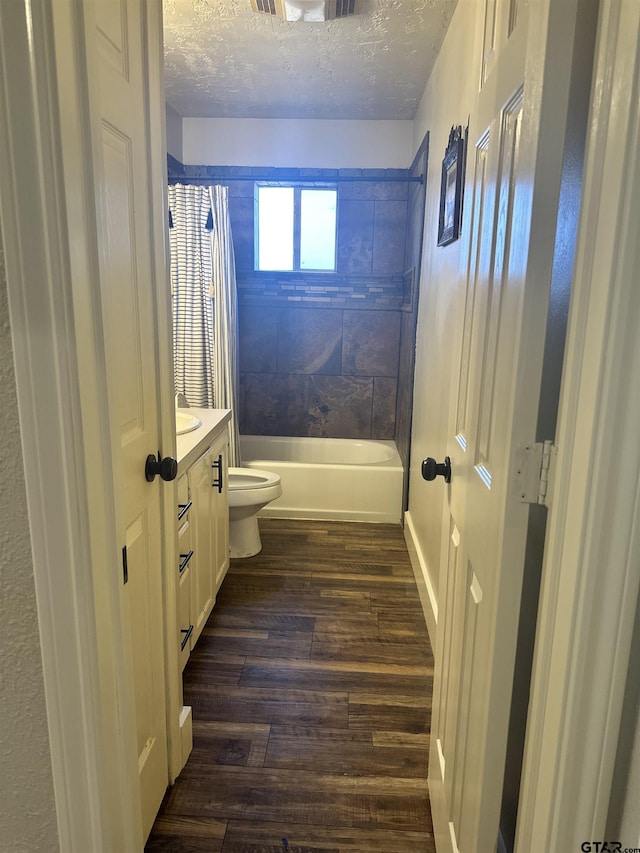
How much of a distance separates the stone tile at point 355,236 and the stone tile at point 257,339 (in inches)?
25.7

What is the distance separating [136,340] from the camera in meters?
1.34

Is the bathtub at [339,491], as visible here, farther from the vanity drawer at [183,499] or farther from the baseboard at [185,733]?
the baseboard at [185,733]

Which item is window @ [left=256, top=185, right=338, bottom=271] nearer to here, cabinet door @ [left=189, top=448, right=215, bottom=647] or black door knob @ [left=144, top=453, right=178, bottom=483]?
cabinet door @ [left=189, top=448, right=215, bottom=647]

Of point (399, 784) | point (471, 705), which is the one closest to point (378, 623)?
point (399, 784)

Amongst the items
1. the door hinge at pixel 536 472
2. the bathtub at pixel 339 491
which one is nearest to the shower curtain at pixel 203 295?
the bathtub at pixel 339 491

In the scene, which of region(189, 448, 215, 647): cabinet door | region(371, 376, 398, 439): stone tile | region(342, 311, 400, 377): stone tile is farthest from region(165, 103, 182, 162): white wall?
region(189, 448, 215, 647): cabinet door

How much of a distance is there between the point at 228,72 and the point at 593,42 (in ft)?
9.70

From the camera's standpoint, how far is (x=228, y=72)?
10.5ft

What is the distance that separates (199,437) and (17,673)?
1.36 m

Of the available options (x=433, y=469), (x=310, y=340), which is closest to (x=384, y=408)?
(x=310, y=340)

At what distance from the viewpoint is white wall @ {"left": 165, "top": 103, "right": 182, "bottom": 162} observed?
3.91 m

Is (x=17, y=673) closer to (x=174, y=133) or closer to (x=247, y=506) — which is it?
(x=247, y=506)

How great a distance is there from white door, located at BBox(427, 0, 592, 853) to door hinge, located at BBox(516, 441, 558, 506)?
0.03 ft

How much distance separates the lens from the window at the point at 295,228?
4312 millimetres
